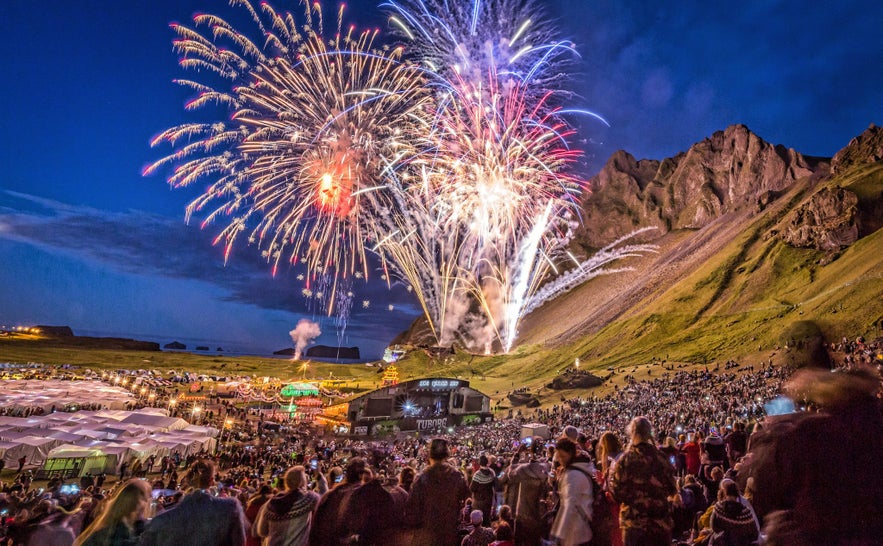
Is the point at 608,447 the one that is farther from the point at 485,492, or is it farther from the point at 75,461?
the point at 75,461

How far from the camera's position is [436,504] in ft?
16.2

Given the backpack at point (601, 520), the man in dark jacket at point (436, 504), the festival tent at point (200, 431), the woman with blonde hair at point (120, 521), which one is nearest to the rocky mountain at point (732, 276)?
the festival tent at point (200, 431)

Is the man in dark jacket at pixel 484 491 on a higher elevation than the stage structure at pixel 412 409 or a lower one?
higher

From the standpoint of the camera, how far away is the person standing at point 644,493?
169 inches

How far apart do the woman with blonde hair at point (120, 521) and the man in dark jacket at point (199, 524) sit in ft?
0.68

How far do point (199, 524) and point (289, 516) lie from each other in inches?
36.8

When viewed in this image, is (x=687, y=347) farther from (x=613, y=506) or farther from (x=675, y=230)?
(x=675, y=230)

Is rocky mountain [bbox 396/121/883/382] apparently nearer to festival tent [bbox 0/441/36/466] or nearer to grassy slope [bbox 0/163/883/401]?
grassy slope [bbox 0/163/883/401]

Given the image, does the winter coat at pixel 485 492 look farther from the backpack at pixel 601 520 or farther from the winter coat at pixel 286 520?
the winter coat at pixel 286 520

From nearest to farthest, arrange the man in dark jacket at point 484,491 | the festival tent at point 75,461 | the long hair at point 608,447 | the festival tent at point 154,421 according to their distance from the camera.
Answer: the long hair at point 608,447 < the man in dark jacket at point 484,491 < the festival tent at point 75,461 < the festival tent at point 154,421

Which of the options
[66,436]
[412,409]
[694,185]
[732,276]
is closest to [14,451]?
[66,436]

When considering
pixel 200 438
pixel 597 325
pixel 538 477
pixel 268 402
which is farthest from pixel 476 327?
pixel 538 477

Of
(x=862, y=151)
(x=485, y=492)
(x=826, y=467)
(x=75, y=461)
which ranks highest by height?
(x=862, y=151)

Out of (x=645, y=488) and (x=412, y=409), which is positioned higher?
(x=645, y=488)
